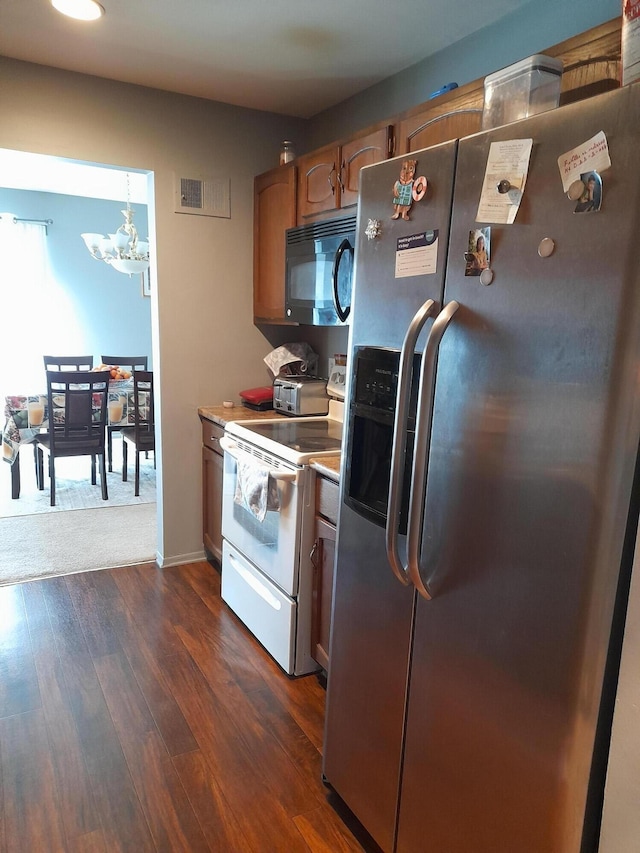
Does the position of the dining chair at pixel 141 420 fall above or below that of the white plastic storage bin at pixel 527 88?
below

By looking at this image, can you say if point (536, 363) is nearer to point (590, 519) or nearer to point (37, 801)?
point (590, 519)

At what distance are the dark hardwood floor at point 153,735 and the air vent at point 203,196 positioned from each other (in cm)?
202

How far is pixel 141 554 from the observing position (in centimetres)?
346

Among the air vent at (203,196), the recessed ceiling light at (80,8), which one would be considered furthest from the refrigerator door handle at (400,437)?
the air vent at (203,196)

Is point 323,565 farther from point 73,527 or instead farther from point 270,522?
point 73,527

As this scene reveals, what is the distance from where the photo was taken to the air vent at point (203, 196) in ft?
9.91

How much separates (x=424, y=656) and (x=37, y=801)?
4.10ft

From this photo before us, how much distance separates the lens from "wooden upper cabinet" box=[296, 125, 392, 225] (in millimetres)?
2234

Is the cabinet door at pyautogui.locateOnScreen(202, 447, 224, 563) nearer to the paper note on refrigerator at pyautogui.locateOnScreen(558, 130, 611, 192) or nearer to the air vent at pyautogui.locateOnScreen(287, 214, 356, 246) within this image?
the air vent at pyautogui.locateOnScreen(287, 214, 356, 246)

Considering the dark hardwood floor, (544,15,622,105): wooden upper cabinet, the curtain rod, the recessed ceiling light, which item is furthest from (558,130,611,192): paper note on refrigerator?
the curtain rod

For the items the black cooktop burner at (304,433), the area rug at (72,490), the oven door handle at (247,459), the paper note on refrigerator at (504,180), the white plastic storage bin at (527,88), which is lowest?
the area rug at (72,490)

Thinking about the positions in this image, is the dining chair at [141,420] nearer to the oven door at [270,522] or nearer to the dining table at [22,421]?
the dining table at [22,421]

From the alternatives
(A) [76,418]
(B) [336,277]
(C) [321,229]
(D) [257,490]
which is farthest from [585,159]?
(A) [76,418]

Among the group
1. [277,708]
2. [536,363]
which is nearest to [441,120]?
[536,363]
